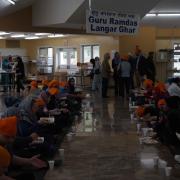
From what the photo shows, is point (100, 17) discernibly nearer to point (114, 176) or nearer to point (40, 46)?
point (114, 176)

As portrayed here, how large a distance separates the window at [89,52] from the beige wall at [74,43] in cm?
33

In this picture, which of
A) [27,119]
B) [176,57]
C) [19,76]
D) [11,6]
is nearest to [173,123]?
[27,119]

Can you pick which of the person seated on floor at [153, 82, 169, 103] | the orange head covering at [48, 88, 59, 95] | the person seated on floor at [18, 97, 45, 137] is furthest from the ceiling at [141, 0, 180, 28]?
the person seated on floor at [18, 97, 45, 137]

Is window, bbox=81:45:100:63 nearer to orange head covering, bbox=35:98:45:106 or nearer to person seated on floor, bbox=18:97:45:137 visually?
orange head covering, bbox=35:98:45:106

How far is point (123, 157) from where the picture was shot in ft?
21.0

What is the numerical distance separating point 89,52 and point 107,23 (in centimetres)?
1470

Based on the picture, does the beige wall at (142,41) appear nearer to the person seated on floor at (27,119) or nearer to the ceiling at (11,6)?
the ceiling at (11,6)

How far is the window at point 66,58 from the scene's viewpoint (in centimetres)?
2542

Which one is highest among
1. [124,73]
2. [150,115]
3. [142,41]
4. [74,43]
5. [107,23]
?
[74,43]

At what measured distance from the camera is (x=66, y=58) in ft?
84.8

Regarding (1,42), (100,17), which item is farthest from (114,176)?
(1,42)

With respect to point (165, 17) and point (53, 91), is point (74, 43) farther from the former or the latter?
point (53, 91)

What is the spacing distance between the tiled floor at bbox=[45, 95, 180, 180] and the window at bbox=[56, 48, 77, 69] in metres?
15.8

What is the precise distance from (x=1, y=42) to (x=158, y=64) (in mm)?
12637
